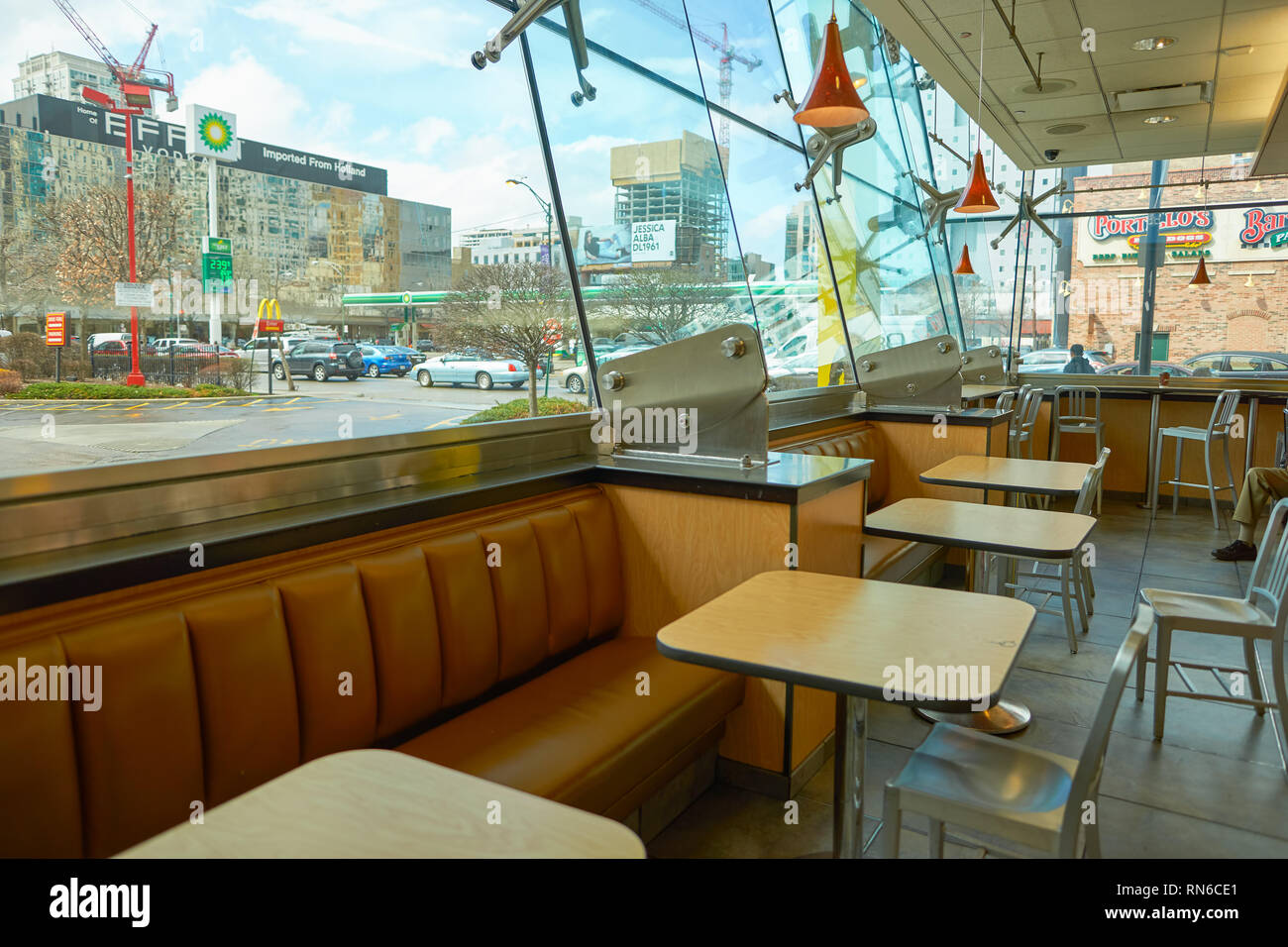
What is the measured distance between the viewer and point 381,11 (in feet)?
9.39

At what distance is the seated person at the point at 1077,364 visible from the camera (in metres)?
9.38

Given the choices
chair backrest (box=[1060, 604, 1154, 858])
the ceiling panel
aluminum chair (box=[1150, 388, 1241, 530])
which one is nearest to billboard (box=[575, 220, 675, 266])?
the ceiling panel

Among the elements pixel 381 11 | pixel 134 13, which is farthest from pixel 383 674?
pixel 381 11

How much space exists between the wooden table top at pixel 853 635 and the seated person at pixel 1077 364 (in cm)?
829

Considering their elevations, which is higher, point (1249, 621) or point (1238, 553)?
point (1249, 621)

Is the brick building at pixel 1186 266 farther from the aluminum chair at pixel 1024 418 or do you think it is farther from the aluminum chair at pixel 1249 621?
the aluminum chair at pixel 1249 621

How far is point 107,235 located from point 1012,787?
2475mm

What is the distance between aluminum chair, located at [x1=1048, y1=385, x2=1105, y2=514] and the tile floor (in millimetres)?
4090

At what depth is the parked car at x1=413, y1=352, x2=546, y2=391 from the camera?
3111mm

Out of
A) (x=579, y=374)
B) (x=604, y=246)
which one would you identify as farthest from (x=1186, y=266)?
(x=579, y=374)

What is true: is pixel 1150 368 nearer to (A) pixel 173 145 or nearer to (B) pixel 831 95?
(B) pixel 831 95

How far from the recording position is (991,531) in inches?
127

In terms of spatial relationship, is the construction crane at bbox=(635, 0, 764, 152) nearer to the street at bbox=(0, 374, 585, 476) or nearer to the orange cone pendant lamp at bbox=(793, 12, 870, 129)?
the orange cone pendant lamp at bbox=(793, 12, 870, 129)
